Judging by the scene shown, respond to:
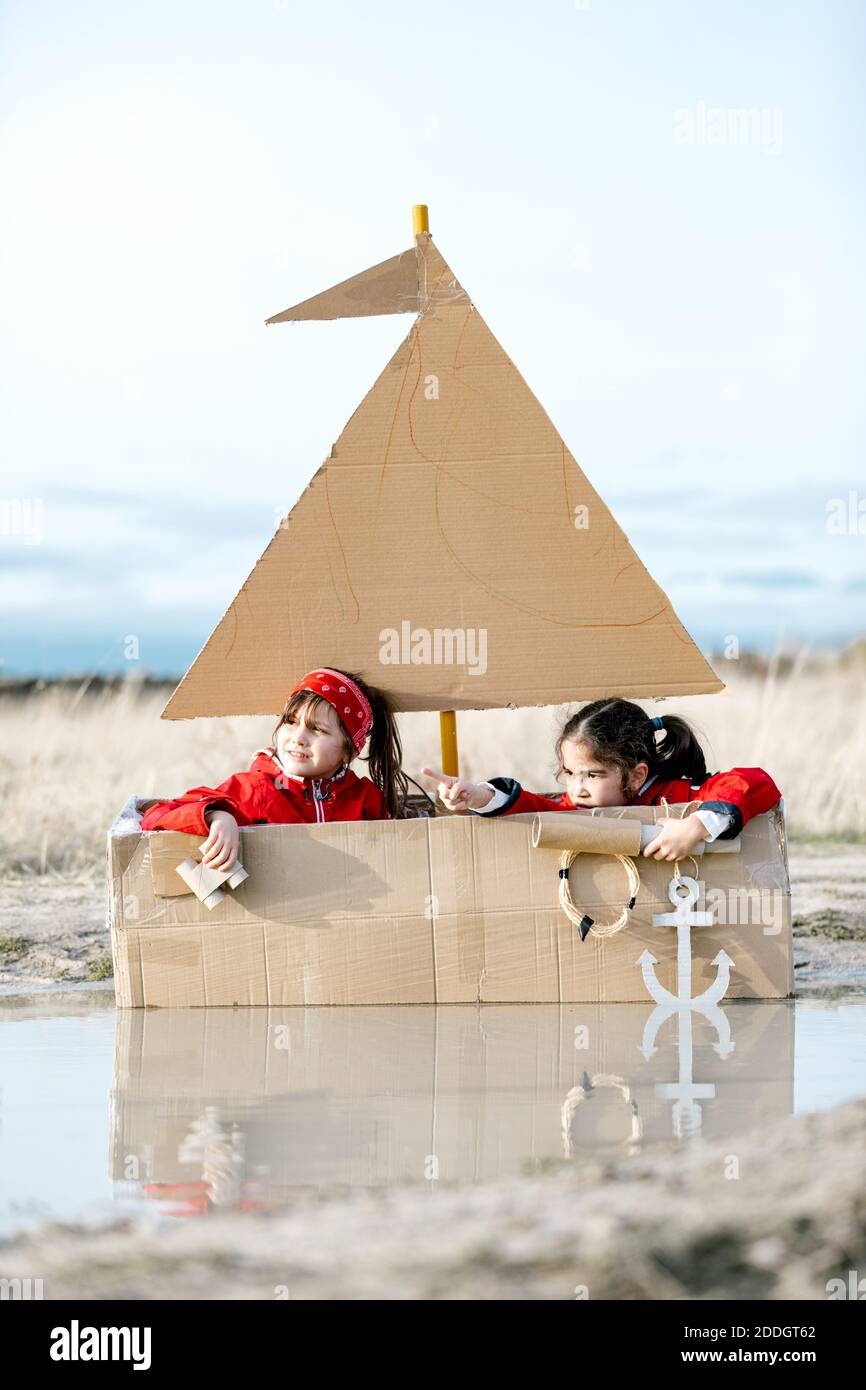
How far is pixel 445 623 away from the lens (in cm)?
427

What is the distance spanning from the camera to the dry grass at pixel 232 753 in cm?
703

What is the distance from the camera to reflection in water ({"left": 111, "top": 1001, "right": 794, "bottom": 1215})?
2.45m

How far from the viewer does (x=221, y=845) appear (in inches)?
150

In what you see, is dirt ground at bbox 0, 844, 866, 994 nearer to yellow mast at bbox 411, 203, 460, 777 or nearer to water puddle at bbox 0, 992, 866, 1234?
water puddle at bbox 0, 992, 866, 1234

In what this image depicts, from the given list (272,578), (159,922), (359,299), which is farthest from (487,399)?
(159,922)

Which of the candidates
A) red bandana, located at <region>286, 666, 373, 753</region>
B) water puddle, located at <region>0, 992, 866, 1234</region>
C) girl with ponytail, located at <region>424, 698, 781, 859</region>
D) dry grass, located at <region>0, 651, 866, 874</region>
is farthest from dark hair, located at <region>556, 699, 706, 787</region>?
dry grass, located at <region>0, 651, 866, 874</region>

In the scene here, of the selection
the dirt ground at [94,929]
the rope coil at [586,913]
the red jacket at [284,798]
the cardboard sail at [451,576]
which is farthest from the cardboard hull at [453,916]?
the cardboard sail at [451,576]

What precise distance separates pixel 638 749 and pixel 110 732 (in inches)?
171

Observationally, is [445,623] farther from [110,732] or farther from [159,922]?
[110,732]

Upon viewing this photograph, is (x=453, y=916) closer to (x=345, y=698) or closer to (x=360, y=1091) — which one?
(x=345, y=698)

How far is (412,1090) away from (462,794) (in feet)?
Result: 3.26

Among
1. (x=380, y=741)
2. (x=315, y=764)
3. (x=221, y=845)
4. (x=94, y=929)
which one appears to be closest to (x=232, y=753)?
(x=94, y=929)

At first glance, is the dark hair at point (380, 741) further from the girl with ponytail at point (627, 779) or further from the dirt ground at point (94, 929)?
the dirt ground at point (94, 929)

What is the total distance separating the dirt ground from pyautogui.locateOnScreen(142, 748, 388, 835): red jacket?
2.15ft
